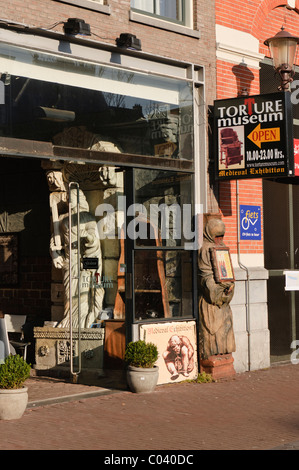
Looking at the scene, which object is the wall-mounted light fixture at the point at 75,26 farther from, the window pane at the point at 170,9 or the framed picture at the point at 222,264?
the framed picture at the point at 222,264

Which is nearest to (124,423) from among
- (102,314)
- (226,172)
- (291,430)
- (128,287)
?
(291,430)

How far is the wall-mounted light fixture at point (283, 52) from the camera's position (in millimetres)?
13406

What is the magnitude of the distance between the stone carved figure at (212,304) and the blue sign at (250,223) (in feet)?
3.67

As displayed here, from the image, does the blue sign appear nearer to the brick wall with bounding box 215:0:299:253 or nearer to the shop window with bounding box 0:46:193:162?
the brick wall with bounding box 215:0:299:253

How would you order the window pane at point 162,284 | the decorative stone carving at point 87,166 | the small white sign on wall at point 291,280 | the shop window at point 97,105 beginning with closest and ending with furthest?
the shop window at point 97,105 < the decorative stone carving at point 87,166 < the window pane at point 162,284 < the small white sign on wall at point 291,280

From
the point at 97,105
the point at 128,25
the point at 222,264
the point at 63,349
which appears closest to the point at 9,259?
the point at 63,349

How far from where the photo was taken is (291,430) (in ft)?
29.6

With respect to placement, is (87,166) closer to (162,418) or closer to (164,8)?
(164,8)

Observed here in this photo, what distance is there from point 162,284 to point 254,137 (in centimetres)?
284

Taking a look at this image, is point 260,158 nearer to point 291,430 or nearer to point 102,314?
point 102,314

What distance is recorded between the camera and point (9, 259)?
15.6 metres

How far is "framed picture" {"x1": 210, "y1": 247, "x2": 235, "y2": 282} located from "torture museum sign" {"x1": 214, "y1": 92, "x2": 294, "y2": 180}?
48.9 inches

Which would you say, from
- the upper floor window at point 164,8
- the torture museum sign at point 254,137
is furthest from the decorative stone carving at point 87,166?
the upper floor window at point 164,8
